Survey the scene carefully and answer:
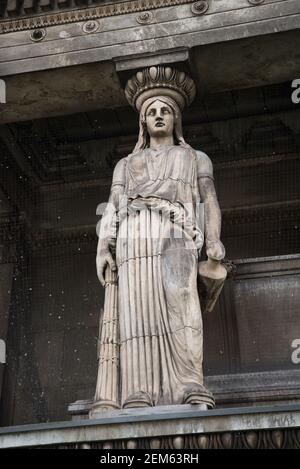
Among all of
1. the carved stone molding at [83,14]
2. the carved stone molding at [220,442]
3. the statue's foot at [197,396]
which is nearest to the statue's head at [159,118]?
the carved stone molding at [83,14]

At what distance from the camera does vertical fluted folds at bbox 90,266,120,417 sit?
9.60 m

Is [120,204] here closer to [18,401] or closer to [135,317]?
[135,317]

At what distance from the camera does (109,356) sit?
32.7 ft

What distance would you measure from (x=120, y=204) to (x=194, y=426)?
3318mm

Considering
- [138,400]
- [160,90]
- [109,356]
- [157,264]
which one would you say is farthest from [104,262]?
[160,90]

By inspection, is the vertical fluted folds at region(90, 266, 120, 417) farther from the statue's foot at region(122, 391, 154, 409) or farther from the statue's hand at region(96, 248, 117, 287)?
the statue's foot at region(122, 391, 154, 409)

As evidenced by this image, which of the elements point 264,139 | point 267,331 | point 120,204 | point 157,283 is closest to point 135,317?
point 157,283

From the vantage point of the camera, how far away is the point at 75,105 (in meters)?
12.8

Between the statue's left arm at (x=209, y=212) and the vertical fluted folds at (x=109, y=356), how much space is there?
3.65 feet

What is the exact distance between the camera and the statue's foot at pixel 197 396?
9.18 m

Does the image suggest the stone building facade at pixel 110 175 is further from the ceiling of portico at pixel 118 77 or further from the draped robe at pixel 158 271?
the draped robe at pixel 158 271

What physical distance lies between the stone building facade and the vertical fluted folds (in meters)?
1.16

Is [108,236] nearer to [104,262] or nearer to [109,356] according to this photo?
[104,262]

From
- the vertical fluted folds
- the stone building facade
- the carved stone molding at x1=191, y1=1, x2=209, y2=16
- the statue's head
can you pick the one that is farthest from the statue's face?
the vertical fluted folds
